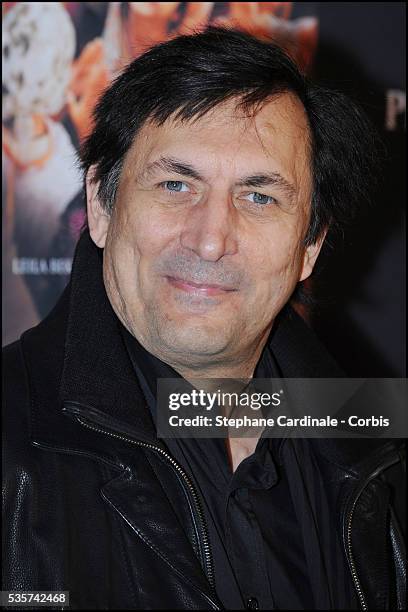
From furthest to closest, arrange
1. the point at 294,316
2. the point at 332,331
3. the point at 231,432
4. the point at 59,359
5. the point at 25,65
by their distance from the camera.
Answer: the point at 332,331 < the point at 25,65 < the point at 294,316 < the point at 231,432 < the point at 59,359

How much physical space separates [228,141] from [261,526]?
517 mm

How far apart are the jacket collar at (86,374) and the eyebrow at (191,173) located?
6.7 inches

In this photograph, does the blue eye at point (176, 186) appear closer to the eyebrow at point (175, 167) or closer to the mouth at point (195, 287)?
→ the eyebrow at point (175, 167)

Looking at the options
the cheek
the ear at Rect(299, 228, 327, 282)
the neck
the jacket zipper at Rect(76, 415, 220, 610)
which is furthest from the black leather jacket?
the ear at Rect(299, 228, 327, 282)

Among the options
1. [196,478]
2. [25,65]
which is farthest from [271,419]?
[25,65]

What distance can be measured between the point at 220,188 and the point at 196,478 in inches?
15.0

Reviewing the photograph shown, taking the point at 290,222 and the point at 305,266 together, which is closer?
the point at 290,222

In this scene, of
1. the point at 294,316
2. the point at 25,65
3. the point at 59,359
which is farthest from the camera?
the point at 25,65

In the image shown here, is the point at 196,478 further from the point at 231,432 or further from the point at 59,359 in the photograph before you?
the point at 59,359

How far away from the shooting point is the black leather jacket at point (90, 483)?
36.0 inches

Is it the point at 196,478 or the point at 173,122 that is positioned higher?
the point at 173,122

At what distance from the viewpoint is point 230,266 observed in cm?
104

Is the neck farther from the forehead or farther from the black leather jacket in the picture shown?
the forehead

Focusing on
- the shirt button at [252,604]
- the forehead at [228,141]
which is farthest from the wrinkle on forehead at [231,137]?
the shirt button at [252,604]
